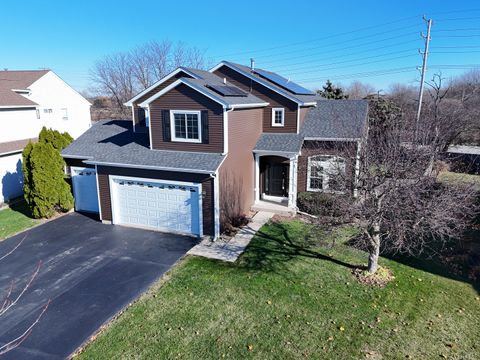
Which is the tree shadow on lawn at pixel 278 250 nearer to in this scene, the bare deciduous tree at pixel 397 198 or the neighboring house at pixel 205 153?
the neighboring house at pixel 205 153

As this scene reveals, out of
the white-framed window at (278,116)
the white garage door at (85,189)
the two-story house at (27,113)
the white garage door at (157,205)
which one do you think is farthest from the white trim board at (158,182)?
the two-story house at (27,113)

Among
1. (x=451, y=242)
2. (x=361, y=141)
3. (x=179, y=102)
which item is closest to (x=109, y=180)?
(x=179, y=102)

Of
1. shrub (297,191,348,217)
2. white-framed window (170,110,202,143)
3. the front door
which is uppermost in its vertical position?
white-framed window (170,110,202,143)

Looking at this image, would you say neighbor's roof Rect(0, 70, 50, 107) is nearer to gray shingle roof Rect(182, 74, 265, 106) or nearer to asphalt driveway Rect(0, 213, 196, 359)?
asphalt driveway Rect(0, 213, 196, 359)

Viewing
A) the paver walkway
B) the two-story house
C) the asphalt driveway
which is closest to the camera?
the asphalt driveway

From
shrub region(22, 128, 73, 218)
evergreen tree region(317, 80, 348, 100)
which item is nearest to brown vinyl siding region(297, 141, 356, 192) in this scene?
shrub region(22, 128, 73, 218)

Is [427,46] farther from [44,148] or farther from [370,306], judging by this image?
[44,148]
